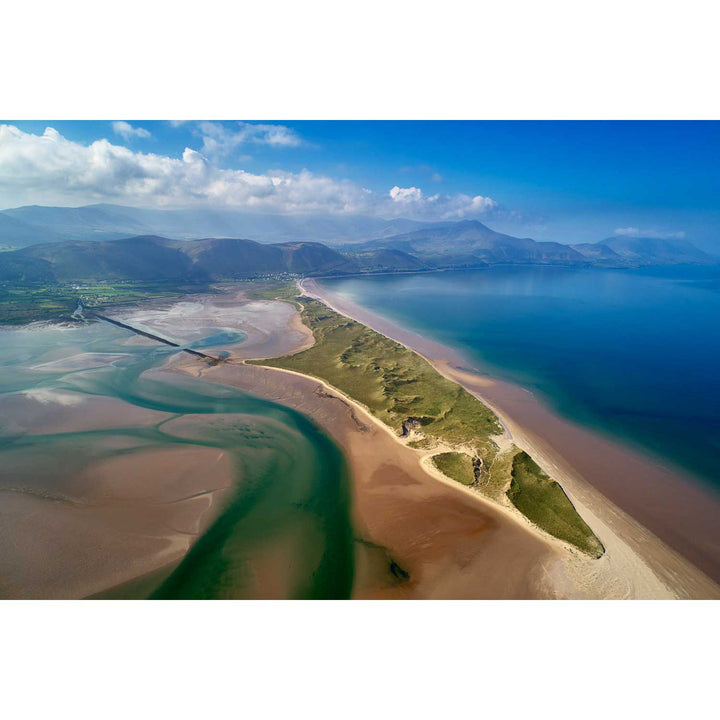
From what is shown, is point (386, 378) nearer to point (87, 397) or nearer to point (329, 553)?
point (329, 553)

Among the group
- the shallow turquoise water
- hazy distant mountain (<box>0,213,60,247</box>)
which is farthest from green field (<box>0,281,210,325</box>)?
hazy distant mountain (<box>0,213,60,247</box>)

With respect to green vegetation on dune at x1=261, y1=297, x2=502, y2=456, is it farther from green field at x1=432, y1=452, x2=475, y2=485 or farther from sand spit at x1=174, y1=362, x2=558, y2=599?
sand spit at x1=174, y1=362, x2=558, y2=599

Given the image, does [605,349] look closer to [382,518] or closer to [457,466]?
[457,466]

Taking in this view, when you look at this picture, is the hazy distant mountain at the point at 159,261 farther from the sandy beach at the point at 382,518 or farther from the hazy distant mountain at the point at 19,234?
the sandy beach at the point at 382,518

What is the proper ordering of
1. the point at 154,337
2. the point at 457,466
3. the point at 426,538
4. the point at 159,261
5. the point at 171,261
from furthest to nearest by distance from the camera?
the point at 171,261 < the point at 159,261 < the point at 154,337 < the point at 457,466 < the point at 426,538

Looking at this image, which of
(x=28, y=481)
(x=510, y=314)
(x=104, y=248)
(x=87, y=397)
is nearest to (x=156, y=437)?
(x=28, y=481)

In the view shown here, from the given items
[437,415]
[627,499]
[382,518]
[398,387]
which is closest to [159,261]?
[398,387]

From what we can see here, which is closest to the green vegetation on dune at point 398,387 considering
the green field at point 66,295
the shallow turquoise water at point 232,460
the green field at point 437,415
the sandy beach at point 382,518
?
the green field at point 437,415
